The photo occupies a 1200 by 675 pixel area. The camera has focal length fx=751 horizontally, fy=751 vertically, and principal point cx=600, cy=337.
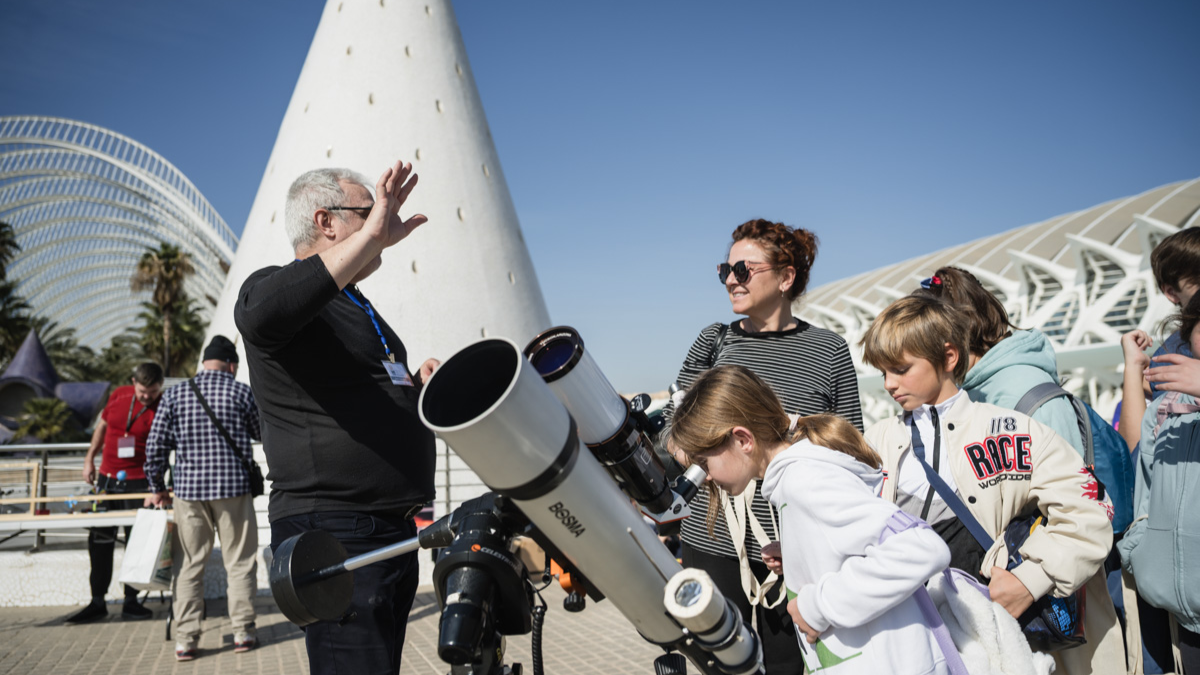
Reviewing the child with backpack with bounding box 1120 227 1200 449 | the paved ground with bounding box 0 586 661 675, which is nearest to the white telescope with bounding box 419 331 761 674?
the child with backpack with bounding box 1120 227 1200 449

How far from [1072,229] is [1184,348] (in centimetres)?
3359

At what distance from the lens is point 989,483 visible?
2186 mm

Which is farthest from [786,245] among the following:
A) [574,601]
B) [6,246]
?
[6,246]

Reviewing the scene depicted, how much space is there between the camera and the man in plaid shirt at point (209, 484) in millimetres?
5172

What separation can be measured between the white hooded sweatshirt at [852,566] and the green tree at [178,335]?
4334 cm

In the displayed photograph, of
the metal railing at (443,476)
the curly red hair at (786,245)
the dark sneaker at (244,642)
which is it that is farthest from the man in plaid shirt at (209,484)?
the curly red hair at (786,245)

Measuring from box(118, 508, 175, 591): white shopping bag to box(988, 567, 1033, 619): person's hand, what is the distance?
5476 mm

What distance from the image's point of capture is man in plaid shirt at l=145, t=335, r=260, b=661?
5172 millimetres

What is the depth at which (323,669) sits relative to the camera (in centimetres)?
192

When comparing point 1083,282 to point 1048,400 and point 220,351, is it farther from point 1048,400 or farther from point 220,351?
point 220,351

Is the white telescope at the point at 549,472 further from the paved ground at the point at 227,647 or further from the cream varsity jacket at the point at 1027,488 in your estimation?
the paved ground at the point at 227,647

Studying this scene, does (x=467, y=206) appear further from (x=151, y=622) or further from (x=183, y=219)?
(x=183, y=219)

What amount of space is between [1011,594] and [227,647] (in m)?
5.49

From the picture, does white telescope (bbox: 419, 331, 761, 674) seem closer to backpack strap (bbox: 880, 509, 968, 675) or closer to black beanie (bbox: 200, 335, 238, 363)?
backpack strap (bbox: 880, 509, 968, 675)
